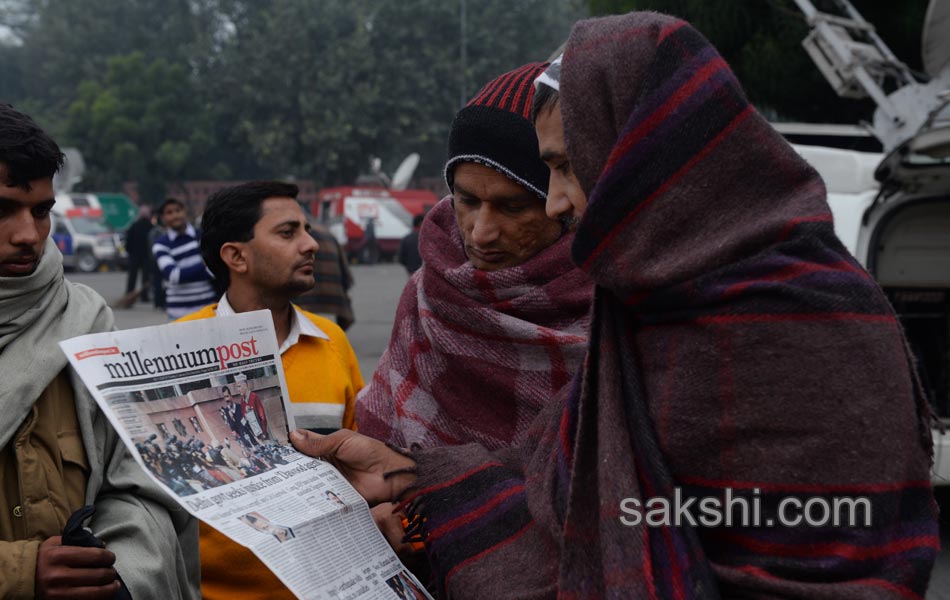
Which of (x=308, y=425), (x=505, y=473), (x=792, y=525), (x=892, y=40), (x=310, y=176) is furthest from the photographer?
(x=310, y=176)

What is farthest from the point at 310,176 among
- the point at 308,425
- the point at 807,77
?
the point at 308,425

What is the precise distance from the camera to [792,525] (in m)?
1.35

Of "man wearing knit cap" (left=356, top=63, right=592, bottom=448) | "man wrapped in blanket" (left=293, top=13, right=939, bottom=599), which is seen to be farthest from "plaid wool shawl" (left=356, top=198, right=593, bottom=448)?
"man wrapped in blanket" (left=293, top=13, right=939, bottom=599)

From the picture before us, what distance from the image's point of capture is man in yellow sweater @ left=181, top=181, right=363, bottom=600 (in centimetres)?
277

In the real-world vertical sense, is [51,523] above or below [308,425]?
above

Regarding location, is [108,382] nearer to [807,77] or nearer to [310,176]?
[807,77]

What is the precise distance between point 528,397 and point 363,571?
49 cm

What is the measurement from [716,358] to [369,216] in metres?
31.7

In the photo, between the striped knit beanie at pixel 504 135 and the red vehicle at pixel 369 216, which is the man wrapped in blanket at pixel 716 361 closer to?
the striped knit beanie at pixel 504 135

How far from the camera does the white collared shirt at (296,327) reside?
2.85 meters

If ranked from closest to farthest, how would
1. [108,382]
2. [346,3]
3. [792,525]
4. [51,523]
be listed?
1. [792,525]
2. [108,382]
3. [51,523]
4. [346,3]

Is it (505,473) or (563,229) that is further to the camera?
(563,229)

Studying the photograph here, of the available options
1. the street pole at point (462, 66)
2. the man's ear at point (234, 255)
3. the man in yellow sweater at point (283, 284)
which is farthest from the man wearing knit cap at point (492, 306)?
the street pole at point (462, 66)

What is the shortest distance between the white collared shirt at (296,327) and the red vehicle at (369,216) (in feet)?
96.1
